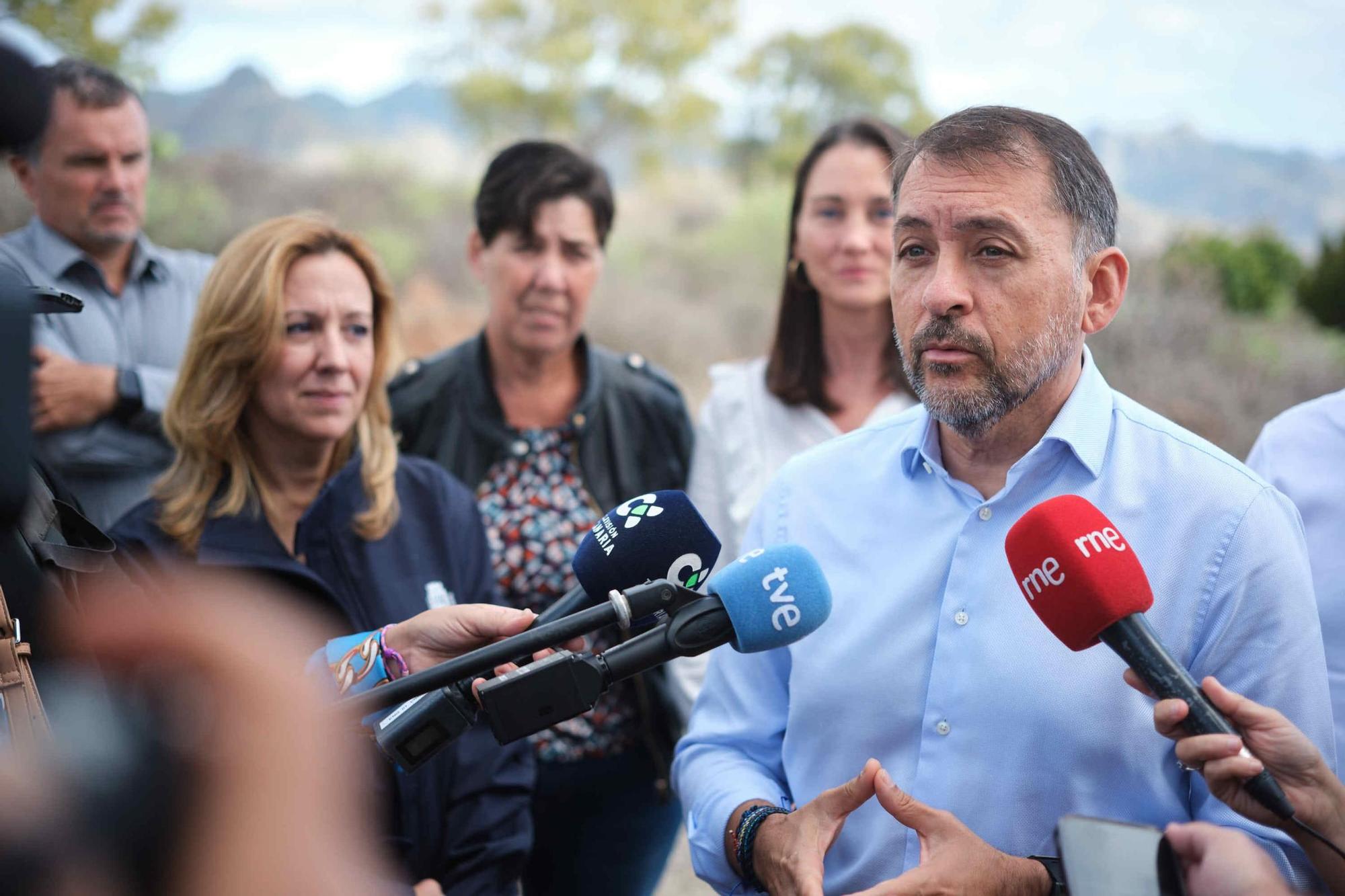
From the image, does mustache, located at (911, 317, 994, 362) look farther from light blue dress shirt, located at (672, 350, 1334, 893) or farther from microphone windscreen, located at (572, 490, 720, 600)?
microphone windscreen, located at (572, 490, 720, 600)

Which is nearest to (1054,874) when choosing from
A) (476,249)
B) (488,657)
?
(488,657)

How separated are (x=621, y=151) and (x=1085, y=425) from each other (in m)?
20.3

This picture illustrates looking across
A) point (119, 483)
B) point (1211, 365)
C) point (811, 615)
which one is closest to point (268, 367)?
→ point (119, 483)

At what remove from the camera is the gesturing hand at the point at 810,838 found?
1973 mm

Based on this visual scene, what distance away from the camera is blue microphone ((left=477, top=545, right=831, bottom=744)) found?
5.32 ft

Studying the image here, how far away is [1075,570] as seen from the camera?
177 centimetres

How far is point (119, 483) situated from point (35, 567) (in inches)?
85.8

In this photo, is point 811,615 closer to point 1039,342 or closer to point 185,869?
point 1039,342

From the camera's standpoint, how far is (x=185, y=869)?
3.53 ft

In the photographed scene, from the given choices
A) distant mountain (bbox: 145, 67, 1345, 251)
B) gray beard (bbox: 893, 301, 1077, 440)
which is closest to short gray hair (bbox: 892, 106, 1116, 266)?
gray beard (bbox: 893, 301, 1077, 440)

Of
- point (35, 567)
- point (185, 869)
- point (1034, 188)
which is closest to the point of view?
point (185, 869)

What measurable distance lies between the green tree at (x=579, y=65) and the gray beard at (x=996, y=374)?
1892 centimetres

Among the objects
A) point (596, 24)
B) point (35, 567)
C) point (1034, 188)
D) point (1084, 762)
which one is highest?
point (596, 24)

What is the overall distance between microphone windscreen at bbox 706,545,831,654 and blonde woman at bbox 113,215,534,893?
1.32 meters
